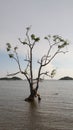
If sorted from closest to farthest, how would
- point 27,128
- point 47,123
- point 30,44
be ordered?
1. point 27,128
2. point 47,123
3. point 30,44

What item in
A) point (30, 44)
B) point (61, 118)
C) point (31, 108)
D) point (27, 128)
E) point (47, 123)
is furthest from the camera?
point (30, 44)

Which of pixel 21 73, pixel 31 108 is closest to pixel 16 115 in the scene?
pixel 31 108

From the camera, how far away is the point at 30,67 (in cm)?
5025

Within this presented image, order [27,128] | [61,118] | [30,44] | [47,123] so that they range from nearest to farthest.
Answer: [27,128]
[47,123]
[61,118]
[30,44]

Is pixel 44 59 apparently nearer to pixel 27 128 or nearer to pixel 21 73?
pixel 21 73

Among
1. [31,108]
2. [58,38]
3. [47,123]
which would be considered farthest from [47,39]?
[47,123]

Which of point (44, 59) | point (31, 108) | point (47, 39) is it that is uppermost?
point (47, 39)

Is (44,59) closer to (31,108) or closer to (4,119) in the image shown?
(31,108)

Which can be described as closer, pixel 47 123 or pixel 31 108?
pixel 47 123

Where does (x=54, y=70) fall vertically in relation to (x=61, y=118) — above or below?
below

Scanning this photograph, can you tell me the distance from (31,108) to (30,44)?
41.2ft

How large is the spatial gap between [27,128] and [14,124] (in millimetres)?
2171

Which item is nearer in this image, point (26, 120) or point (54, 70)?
point (26, 120)

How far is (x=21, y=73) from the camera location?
50469 mm
